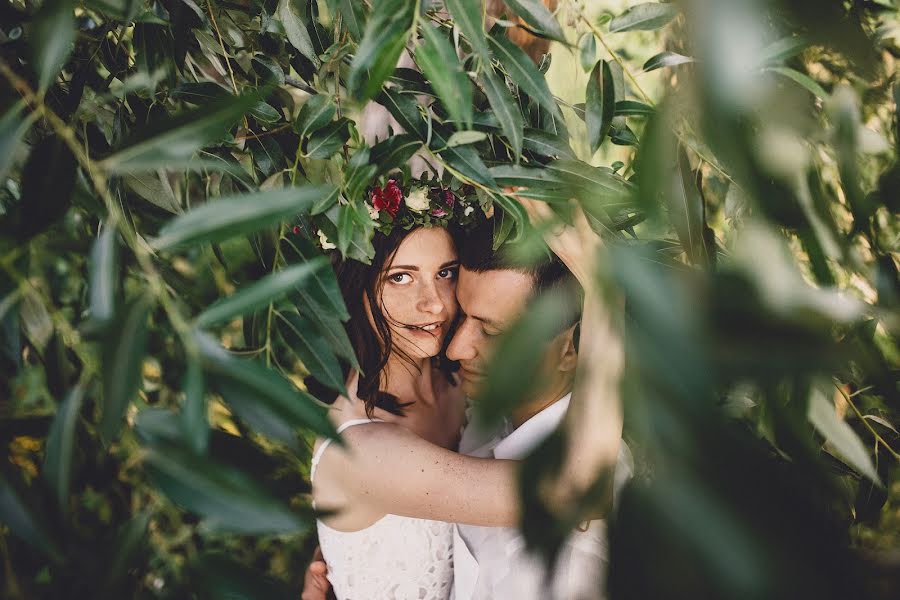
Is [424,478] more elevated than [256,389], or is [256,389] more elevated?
[256,389]

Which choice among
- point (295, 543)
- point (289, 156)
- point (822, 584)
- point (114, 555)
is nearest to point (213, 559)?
point (114, 555)

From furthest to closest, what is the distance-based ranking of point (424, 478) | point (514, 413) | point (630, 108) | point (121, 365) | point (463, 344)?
point (463, 344), point (424, 478), point (514, 413), point (630, 108), point (121, 365)

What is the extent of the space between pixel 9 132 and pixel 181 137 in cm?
10

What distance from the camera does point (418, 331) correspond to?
1.37 metres

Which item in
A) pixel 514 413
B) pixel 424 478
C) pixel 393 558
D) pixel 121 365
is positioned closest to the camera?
pixel 121 365

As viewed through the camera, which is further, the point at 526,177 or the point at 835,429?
the point at 526,177

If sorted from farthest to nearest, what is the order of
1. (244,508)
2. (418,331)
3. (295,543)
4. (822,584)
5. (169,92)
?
(295,543) < (418,331) < (169,92) < (244,508) < (822,584)

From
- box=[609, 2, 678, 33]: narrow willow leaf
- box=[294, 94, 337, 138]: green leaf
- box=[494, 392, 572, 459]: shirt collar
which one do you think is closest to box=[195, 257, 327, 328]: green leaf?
box=[294, 94, 337, 138]: green leaf

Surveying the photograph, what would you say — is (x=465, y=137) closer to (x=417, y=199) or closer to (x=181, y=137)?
(x=181, y=137)

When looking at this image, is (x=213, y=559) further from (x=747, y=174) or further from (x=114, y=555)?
(x=747, y=174)

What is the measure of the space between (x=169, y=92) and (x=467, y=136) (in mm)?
424

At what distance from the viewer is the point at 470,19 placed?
1.42 ft

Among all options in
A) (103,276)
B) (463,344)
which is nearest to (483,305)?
(463,344)

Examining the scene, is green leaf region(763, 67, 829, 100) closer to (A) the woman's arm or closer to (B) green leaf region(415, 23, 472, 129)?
(B) green leaf region(415, 23, 472, 129)
